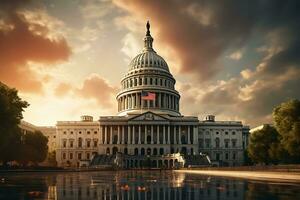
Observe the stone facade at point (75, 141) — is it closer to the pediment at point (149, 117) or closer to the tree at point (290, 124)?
the pediment at point (149, 117)

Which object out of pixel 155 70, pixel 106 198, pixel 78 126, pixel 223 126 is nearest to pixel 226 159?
pixel 223 126

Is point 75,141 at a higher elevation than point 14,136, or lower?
lower

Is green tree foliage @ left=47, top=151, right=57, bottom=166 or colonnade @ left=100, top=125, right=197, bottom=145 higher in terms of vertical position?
colonnade @ left=100, top=125, right=197, bottom=145

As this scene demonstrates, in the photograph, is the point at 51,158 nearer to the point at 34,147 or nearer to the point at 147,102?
the point at 147,102

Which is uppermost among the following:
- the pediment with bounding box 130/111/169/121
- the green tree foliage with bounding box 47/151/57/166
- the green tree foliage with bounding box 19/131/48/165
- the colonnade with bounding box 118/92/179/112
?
the colonnade with bounding box 118/92/179/112

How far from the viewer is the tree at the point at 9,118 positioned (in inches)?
2137

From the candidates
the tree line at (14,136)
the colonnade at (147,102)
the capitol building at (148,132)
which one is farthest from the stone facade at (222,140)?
the tree line at (14,136)

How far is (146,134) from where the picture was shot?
13150 centimetres

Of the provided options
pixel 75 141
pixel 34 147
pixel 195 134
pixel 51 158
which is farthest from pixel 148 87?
pixel 34 147

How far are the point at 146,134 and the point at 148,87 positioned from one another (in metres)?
26.2

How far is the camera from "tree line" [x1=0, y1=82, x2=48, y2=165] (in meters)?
54.7

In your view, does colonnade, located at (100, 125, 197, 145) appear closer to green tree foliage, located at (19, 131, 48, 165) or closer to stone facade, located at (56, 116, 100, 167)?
stone facade, located at (56, 116, 100, 167)

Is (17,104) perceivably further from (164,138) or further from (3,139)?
(164,138)

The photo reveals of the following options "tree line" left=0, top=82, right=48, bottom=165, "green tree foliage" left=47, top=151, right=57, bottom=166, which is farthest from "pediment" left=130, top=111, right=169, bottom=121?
"tree line" left=0, top=82, right=48, bottom=165
